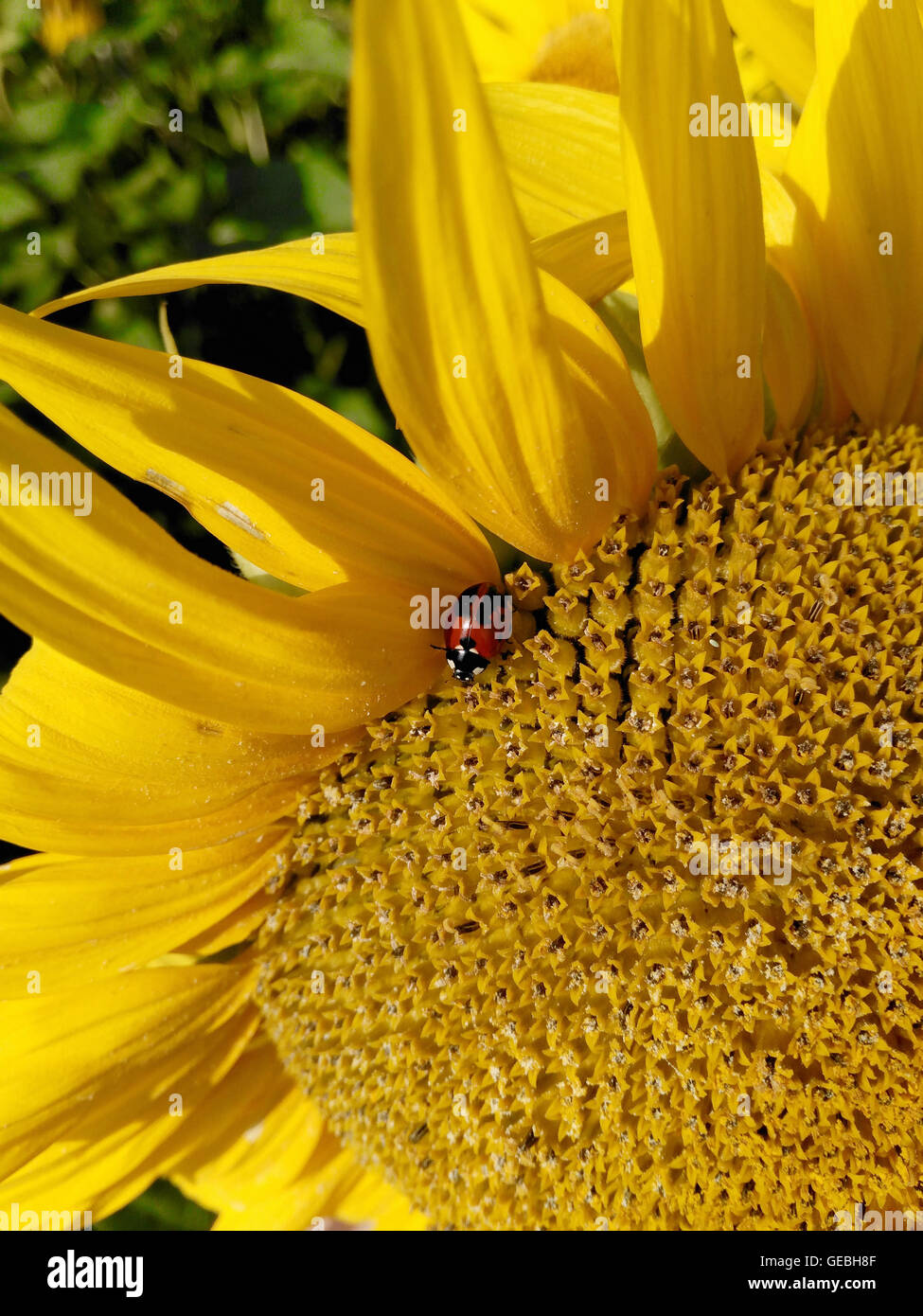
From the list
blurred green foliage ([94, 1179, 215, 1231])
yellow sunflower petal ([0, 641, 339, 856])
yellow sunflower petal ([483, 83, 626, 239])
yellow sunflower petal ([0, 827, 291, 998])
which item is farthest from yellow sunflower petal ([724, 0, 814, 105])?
blurred green foliage ([94, 1179, 215, 1231])

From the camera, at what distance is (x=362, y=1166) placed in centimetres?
116

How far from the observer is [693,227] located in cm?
64

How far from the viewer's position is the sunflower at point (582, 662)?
66 cm

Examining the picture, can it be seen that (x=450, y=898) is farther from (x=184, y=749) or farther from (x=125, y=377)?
(x=125, y=377)

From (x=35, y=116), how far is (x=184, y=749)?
0.69 meters

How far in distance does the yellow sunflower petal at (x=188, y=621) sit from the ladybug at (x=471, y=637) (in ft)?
0.11

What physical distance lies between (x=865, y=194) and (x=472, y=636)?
392mm

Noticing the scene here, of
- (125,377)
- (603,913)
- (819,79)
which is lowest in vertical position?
(603,913)

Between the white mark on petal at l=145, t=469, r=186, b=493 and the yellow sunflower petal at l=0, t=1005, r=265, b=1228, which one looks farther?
the yellow sunflower petal at l=0, t=1005, r=265, b=1228

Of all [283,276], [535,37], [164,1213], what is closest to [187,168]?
[535,37]

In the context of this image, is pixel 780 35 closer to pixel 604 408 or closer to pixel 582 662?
pixel 604 408

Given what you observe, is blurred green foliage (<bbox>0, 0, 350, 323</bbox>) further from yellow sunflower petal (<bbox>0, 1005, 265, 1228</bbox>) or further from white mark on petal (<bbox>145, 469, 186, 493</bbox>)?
yellow sunflower petal (<bbox>0, 1005, 265, 1228</bbox>)

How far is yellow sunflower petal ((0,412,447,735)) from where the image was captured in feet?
2.12
